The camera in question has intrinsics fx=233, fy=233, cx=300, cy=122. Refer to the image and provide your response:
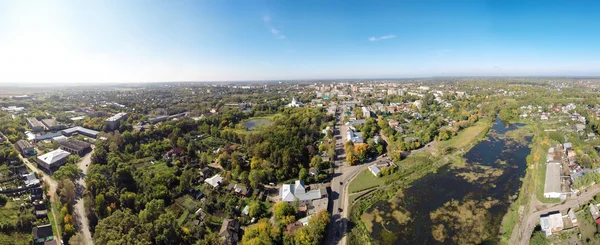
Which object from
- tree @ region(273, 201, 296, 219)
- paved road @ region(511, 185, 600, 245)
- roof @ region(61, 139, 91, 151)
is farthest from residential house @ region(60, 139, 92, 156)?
paved road @ region(511, 185, 600, 245)

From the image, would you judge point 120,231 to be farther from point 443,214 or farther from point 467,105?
point 467,105

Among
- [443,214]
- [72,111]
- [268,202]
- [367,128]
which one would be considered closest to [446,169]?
[443,214]

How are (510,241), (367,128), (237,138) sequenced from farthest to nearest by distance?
(367,128) < (237,138) < (510,241)

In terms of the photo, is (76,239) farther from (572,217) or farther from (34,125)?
(34,125)

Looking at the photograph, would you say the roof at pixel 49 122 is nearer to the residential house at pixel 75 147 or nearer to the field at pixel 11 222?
the residential house at pixel 75 147

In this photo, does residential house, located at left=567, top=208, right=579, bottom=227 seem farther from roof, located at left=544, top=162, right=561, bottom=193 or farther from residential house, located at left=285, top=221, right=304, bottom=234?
residential house, located at left=285, top=221, right=304, bottom=234
